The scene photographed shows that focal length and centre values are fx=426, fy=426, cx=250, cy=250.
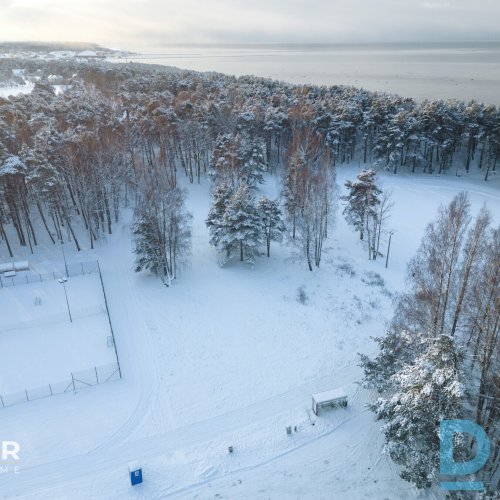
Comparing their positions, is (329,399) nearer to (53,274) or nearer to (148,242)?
(148,242)

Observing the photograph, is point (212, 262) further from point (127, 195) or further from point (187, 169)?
point (187, 169)

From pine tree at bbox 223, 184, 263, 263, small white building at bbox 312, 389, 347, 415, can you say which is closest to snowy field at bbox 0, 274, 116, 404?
pine tree at bbox 223, 184, 263, 263

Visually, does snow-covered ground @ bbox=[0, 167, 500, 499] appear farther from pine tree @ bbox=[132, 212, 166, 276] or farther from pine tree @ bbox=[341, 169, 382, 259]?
pine tree @ bbox=[341, 169, 382, 259]

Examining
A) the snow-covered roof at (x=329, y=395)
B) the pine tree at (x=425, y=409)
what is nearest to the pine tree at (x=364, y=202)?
the snow-covered roof at (x=329, y=395)

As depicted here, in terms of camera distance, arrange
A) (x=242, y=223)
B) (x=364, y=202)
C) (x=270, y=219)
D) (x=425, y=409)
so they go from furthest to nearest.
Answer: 1. (x=364, y=202)
2. (x=270, y=219)
3. (x=242, y=223)
4. (x=425, y=409)

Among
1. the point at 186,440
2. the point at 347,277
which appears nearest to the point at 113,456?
the point at 186,440

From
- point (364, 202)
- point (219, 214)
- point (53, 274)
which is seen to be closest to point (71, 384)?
point (53, 274)
